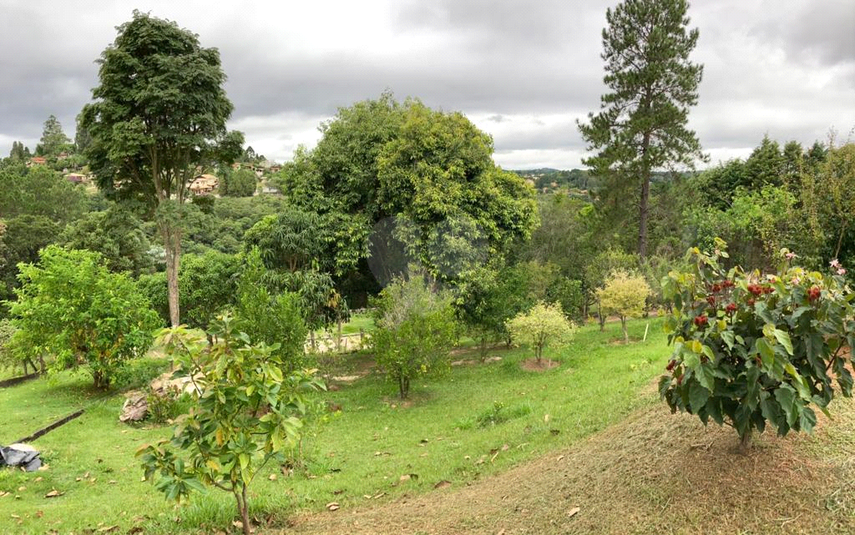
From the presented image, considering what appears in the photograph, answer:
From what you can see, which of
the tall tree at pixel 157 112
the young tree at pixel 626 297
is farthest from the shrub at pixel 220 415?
the tall tree at pixel 157 112

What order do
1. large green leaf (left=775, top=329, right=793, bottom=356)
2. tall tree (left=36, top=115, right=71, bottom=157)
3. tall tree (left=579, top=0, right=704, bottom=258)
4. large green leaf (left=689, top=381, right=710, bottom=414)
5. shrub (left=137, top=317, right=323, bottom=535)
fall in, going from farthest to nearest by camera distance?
1. tall tree (left=36, top=115, right=71, bottom=157)
2. tall tree (left=579, top=0, right=704, bottom=258)
3. shrub (left=137, top=317, right=323, bottom=535)
4. large green leaf (left=689, top=381, right=710, bottom=414)
5. large green leaf (left=775, top=329, right=793, bottom=356)

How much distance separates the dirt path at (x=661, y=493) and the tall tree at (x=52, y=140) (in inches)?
5048

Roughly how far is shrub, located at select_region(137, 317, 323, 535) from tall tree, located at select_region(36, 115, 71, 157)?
127858 mm

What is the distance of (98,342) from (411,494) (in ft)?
38.1

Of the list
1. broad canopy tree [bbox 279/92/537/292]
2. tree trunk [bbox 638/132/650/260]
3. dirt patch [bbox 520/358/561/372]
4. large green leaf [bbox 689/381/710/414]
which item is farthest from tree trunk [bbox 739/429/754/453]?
tree trunk [bbox 638/132/650/260]

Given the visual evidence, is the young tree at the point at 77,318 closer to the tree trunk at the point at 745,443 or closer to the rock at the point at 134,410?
the rock at the point at 134,410

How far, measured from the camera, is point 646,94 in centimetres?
2373

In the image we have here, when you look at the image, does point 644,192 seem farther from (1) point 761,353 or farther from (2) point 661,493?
(1) point 761,353

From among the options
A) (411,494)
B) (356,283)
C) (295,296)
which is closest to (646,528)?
(411,494)

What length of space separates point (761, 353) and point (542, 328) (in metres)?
12.4

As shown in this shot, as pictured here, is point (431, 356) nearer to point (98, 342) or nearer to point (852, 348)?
point (98, 342)

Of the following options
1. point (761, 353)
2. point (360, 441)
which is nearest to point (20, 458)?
point (360, 441)

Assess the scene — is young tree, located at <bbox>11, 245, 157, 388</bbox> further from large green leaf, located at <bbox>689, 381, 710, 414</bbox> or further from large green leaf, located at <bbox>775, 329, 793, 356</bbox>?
large green leaf, located at <bbox>775, 329, 793, 356</bbox>

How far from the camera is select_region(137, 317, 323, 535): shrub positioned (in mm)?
3688
